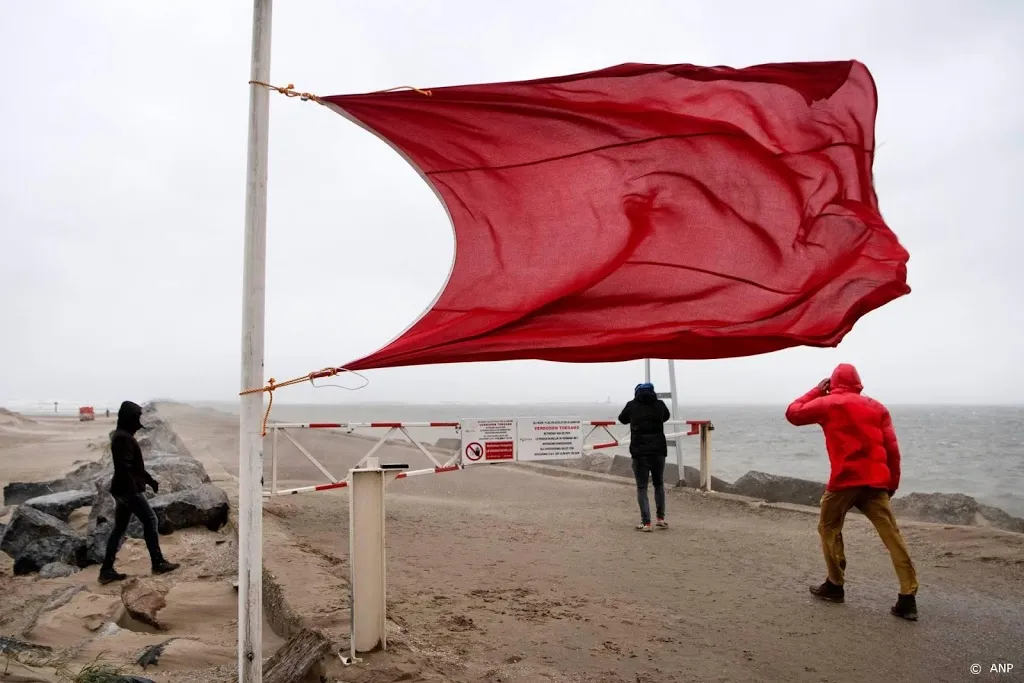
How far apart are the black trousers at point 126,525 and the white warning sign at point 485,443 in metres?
3.35

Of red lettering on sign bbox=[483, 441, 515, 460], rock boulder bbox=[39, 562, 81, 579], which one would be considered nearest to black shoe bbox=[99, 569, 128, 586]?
rock boulder bbox=[39, 562, 81, 579]

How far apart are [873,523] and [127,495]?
6960 mm

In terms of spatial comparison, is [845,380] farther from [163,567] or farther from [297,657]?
[163,567]

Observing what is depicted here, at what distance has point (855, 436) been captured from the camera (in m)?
6.22

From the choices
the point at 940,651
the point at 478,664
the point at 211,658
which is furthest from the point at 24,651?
the point at 940,651

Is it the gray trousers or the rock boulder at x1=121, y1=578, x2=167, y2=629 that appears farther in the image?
the gray trousers

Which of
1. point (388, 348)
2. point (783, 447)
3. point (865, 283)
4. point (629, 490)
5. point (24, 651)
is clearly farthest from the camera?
point (783, 447)

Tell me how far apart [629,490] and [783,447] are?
42647mm

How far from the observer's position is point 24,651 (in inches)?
182

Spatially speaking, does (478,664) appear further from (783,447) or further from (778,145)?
(783,447)

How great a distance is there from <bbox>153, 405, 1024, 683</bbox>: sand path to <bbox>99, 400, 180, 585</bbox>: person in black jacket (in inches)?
45.6

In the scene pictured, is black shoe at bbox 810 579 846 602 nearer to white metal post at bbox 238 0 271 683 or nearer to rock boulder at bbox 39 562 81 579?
white metal post at bbox 238 0 271 683

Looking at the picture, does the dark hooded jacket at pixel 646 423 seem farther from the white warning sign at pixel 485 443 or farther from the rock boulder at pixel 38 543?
the rock boulder at pixel 38 543

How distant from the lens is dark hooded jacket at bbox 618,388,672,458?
31.9 feet
